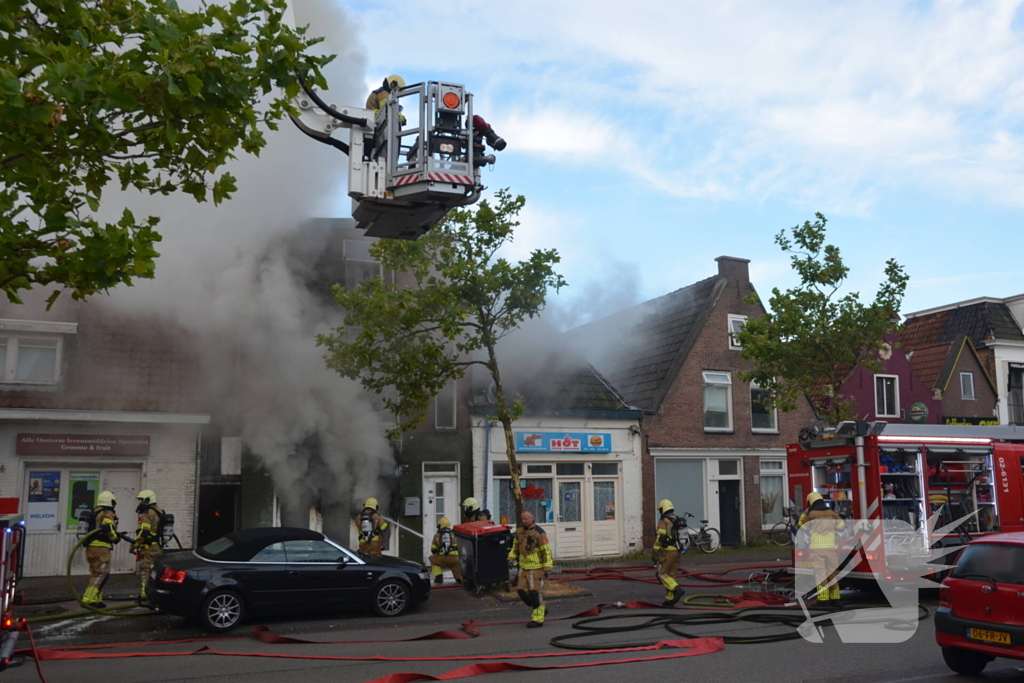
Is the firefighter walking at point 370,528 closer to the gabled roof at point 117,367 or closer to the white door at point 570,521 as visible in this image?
the gabled roof at point 117,367

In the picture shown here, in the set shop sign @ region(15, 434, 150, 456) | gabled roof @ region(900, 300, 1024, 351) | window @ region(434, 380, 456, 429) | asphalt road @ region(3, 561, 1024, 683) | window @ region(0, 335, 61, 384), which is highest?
gabled roof @ region(900, 300, 1024, 351)

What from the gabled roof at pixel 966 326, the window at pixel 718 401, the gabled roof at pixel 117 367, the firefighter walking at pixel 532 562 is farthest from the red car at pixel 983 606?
the gabled roof at pixel 966 326

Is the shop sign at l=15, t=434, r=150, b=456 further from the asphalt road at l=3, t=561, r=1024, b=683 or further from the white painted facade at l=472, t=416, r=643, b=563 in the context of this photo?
the white painted facade at l=472, t=416, r=643, b=563

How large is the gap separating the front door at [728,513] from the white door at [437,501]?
24.4 ft

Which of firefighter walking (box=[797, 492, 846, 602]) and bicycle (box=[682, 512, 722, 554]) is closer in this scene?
firefighter walking (box=[797, 492, 846, 602])

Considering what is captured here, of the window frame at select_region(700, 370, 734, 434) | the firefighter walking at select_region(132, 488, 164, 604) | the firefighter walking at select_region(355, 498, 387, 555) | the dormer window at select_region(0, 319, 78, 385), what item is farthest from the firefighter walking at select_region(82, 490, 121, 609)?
the window frame at select_region(700, 370, 734, 434)

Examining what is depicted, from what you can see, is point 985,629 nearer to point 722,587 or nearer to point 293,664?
point 293,664

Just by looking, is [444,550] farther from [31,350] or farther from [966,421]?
[966,421]

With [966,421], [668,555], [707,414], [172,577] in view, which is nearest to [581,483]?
[707,414]

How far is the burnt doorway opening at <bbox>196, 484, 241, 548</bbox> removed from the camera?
57.1ft

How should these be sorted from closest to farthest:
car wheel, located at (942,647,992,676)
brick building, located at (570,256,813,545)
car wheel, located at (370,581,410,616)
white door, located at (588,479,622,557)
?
car wheel, located at (942,647,992,676), car wheel, located at (370,581,410,616), white door, located at (588,479,622,557), brick building, located at (570,256,813,545)

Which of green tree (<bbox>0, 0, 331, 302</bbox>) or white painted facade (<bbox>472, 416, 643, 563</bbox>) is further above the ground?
green tree (<bbox>0, 0, 331, 302</bbox>)

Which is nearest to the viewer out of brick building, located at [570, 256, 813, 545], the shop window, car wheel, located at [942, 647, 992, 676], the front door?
car wheel, located at [942, 647, 992, 676]

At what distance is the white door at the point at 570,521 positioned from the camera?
20047 mm
